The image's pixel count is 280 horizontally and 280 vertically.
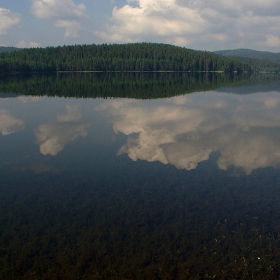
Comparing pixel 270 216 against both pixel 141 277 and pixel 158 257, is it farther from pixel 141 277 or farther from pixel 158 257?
pixel 141 277

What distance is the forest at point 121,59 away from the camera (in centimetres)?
12426

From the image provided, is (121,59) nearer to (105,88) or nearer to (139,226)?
(105,88)

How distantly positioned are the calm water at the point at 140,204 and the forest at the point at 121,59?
344 feet

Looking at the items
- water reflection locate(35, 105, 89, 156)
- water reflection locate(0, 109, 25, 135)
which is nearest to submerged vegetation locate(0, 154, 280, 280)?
water reflection locate(35, 105, 89, 156)

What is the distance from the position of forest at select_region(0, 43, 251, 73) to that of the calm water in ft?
344

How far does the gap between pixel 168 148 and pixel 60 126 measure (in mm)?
8330

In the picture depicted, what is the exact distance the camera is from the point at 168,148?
1392cm

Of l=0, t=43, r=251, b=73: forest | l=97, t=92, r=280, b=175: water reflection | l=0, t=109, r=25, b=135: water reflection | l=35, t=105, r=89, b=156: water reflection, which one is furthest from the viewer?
l=0, t=43, r=251, b=73: forest

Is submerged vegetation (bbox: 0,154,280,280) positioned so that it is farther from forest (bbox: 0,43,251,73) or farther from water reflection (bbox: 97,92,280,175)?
forest (bbox: 0,43,251,73)

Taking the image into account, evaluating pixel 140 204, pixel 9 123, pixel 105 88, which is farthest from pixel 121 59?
pixel 140 204

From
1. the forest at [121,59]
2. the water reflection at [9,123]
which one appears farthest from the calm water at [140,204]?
the forest at [121,59]

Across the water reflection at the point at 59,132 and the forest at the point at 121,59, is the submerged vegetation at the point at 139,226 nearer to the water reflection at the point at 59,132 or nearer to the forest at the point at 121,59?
the water reflection at the point at 59,132

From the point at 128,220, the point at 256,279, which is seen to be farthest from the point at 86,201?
the point at 256,279

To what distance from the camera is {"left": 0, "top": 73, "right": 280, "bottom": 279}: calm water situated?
6.21 meters
